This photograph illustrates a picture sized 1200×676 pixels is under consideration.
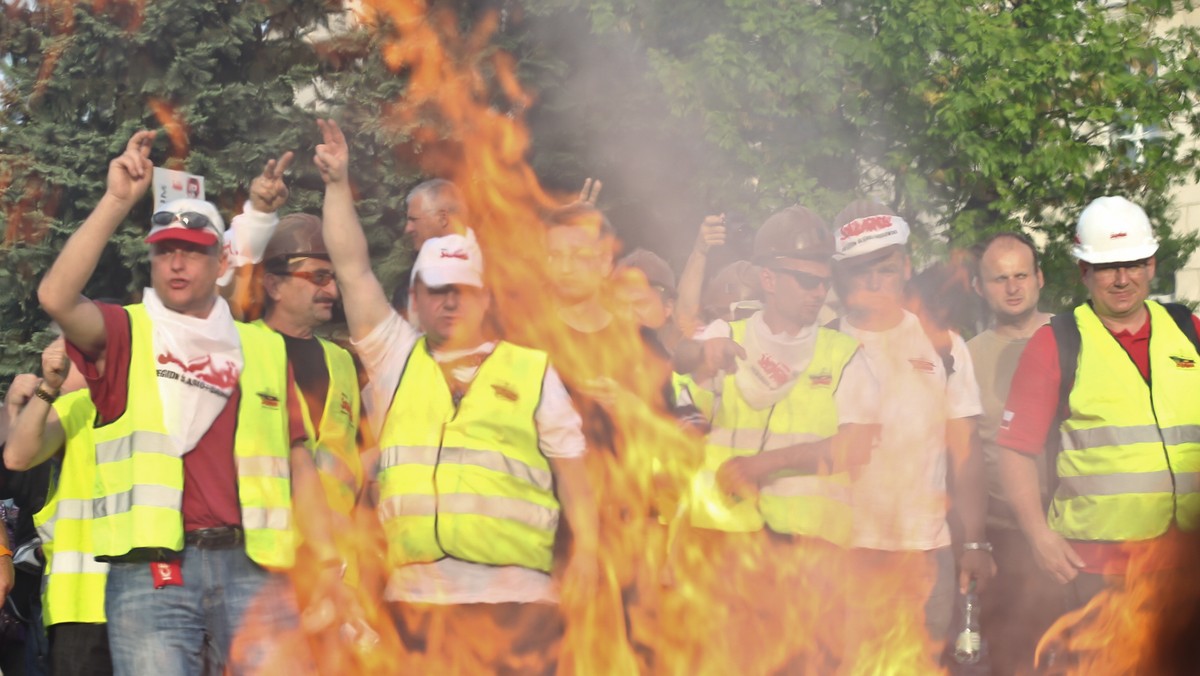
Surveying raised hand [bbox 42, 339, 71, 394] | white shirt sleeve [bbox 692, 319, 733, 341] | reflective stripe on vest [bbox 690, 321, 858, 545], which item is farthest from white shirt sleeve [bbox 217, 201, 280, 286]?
reflective stripe on vest [bbox 690, 321, 858, 545]

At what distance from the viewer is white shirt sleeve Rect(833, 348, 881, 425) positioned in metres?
6.18

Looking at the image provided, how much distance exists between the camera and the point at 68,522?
19.6 feet

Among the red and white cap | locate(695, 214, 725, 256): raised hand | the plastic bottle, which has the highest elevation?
locate(695, 214, 725, 256): raised hand

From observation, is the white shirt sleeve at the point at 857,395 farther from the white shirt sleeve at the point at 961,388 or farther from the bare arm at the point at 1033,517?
the bare arm at the point at 1033,517

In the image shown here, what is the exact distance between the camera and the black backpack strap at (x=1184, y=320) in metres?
5.89

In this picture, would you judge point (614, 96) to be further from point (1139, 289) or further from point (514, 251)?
point (1139, 289)

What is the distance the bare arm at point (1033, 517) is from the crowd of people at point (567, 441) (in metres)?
0.01

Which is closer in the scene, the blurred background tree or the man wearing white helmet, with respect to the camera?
the man wearing white helmet

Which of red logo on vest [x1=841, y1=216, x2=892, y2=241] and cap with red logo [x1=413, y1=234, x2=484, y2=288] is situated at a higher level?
red logo on vest [x1=841, y1=216, x2=892, y2=241]

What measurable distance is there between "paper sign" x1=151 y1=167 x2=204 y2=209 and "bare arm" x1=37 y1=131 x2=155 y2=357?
24 cm

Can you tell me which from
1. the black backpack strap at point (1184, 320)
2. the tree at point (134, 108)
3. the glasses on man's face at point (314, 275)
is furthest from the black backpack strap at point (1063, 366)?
the tree at point (134, 108)

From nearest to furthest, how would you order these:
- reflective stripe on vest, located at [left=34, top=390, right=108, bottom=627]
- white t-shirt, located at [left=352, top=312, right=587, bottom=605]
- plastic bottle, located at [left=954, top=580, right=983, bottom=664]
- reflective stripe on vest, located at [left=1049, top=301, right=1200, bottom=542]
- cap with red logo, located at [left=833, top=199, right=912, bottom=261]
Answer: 1. white t-shirt, located at [left=352, top=312, right=587, bottom=605]
2. reflective stripe on vest, located at [left=1049, top=301, right=1200, bottom=542]
3. reflective stripe on vest, located at [left=34, top=390, right=108, bottom=627]
4. cap with red logo, located at [left=833, top=199, right=912, bottom=261]
5. plastic bottle, located at [left=954, top=580, right=983, bottom=664]

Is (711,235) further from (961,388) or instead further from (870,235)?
(961,388)

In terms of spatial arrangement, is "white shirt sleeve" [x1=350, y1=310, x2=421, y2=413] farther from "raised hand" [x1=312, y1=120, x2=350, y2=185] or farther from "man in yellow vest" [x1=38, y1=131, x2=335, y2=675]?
"raised hand" [x1=312, y1=120, x2=350, y2=185]
